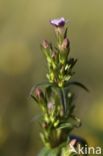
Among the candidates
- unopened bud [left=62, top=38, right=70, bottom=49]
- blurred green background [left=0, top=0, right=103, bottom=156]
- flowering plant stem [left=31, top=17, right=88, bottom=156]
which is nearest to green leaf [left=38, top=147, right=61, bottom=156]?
flowering plant stem [left=31, top=17, right=88, bottom=156]

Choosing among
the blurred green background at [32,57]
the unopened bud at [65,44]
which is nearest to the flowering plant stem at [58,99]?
the unopened bud at [65,44]

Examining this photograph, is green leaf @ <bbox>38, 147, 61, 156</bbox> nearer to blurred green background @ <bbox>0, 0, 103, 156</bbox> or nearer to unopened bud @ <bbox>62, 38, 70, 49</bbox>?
unopened bud @ <bbox>62, 38, 70, 49</bbox>

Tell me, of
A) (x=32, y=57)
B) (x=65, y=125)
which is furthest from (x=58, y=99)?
(x=32, y=57)


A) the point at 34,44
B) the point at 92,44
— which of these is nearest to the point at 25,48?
the point at 34,44

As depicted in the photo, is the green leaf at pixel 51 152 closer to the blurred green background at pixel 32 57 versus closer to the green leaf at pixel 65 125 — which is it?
the green leaf at pixel 65 125

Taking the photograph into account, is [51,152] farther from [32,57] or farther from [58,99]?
[32,57]

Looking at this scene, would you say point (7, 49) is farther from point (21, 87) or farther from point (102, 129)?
point (102, 129)
